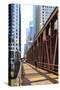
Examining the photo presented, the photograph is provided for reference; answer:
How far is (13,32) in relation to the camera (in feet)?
6.54

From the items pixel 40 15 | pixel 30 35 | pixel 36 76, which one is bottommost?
pixel 36 76

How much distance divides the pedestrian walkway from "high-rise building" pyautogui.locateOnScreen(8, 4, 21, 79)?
5.7 inches

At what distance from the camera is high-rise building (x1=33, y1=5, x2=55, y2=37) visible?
6.68 feet

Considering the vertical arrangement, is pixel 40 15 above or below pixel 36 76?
above

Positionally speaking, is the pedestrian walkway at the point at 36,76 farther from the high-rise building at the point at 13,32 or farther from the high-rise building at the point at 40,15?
the high-rise building at the point at 40,15

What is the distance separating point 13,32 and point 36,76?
47 cm

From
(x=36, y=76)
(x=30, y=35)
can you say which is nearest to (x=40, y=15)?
(x=30, y=35)

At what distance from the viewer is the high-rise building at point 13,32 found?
1974 mm

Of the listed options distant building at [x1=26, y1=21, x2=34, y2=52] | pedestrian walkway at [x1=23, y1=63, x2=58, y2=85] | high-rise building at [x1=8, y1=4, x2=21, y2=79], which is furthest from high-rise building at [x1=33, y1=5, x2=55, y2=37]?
pedestrian walkway at [x1=23, y1=63, x2=58, y2=85]

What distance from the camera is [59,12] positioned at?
2059 millimetres

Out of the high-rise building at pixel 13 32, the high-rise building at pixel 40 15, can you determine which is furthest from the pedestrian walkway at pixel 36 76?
the high-rise building at pixel 40 15

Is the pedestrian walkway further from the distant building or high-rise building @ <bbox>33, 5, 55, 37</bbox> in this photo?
high-rise building @ <bbox>33, 5, 55, 37</bbox>

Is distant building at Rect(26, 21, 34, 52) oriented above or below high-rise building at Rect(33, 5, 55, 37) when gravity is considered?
below

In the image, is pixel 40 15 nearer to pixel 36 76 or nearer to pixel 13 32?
pixel 13 32
